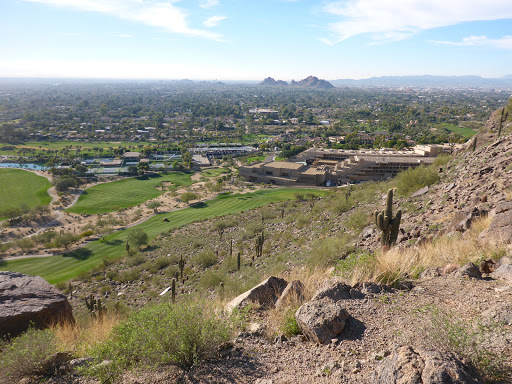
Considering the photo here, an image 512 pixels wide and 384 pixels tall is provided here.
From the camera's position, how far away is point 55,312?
7.70 m

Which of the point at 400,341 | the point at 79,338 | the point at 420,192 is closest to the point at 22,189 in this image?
the point at 79,338

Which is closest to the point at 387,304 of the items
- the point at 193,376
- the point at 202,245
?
the point at 193,376

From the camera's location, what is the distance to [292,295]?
6.25m

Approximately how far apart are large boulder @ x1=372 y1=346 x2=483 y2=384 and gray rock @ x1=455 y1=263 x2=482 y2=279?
3.38 m

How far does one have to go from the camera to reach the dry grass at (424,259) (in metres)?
6.46

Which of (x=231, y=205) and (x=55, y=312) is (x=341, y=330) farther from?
(x=231, y=205)

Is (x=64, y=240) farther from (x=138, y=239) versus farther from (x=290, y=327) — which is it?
(x=290, y=327)

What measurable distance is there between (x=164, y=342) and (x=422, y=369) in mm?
3341

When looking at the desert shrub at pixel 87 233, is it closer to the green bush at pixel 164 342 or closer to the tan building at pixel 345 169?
the tan building at pixel 345 169

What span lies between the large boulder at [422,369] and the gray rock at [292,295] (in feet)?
8.75

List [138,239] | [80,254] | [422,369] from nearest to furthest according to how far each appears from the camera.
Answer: [422,369] < [138,239] < [80,254]

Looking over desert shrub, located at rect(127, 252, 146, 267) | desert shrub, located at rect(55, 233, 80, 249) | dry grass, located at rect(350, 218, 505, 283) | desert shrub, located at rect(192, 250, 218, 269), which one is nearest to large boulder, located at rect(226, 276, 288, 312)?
dry grass, located at rect(350, 218, 505, 283)

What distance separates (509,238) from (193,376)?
25.3 ft

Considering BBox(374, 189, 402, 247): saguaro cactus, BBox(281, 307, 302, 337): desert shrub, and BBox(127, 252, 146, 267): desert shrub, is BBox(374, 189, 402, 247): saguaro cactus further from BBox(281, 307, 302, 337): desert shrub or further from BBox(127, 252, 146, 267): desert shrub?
BBox(127, 252, 146, 267): desert shrub
